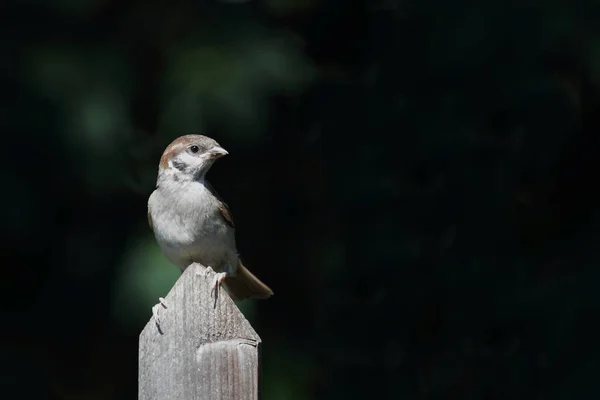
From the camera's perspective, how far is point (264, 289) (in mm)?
2646

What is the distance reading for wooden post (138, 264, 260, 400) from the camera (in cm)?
137

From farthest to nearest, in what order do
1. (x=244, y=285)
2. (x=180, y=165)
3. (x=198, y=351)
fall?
1. (x=180, y=165)
2. (x=244, y=285)
3. (x=198, y=351)

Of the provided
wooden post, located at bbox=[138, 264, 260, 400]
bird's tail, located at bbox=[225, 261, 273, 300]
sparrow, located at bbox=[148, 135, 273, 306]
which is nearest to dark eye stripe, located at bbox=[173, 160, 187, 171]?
sparrow, located at bbox=[148, 135, 273, 306]

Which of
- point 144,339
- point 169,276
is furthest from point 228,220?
point 144,339

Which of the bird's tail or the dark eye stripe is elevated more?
the dark eye stripe

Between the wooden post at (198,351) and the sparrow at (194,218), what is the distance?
1.17 metres

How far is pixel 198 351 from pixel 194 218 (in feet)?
4.35

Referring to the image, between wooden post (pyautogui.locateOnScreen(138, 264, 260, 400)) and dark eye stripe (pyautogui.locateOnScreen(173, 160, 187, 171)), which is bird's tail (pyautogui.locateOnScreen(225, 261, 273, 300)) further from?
wooden post (pyautogui.locateOnScreen(138, 264, 260, 400))

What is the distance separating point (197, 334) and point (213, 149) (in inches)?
54.4

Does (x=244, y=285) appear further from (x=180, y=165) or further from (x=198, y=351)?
(x=198, y=351)

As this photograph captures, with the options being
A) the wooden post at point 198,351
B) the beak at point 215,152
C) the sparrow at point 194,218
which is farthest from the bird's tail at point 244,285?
the wooden post at point 198,351

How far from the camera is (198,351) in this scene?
138 centimetres

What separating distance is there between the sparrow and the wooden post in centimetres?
117

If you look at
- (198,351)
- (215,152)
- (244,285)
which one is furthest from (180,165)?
(198,351)
